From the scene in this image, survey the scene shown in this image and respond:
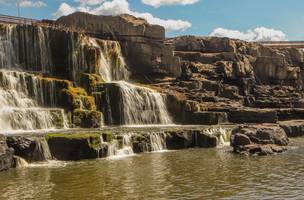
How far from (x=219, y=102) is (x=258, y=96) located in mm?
11129

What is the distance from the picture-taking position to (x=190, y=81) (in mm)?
68750

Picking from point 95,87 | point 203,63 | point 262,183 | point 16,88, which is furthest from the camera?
point 203,63

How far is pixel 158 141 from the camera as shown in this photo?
41344mm

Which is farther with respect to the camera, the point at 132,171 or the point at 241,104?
the point at 241,104

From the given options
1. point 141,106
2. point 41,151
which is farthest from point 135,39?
point 41,151

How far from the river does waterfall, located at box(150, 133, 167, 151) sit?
4503 millimetres

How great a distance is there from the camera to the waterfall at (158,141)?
40781 mm

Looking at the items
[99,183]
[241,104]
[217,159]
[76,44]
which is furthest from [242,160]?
[241,104]

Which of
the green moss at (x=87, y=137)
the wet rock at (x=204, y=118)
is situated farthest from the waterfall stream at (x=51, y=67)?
the green moss at (x=87, y=137)

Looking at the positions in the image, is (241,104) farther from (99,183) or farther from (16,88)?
(99,183)

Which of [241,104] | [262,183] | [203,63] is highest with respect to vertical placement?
[203,63]

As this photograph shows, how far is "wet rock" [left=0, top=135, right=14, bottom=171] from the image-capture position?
30469 millimetres

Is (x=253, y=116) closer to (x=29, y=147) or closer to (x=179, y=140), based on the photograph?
(x=179, y=140)

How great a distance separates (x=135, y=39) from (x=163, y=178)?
4467cm
